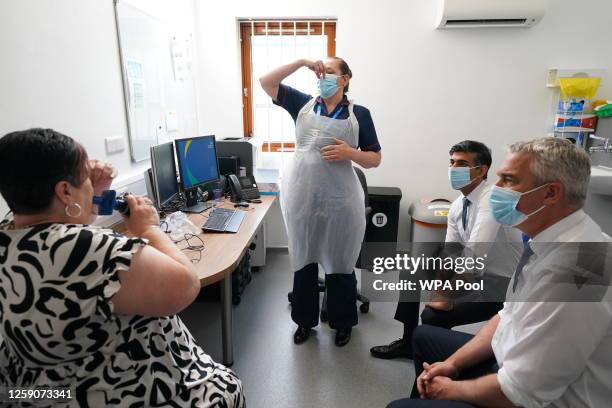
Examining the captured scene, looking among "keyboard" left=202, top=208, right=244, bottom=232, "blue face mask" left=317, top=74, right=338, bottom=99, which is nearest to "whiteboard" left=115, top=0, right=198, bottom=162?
"keyboard" left=202, top=208, right=244, bottom=232

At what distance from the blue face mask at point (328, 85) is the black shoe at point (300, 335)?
139 centimetres

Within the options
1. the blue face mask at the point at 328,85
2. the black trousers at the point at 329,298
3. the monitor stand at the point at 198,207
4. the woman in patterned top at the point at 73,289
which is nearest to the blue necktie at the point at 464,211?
the black trousers at the point at 329,298

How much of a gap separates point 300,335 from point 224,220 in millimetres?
842

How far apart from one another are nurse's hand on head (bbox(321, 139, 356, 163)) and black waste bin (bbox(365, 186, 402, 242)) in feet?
4.46

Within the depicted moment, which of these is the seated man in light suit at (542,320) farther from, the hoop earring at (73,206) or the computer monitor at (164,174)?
the computer monitor at (164,174)

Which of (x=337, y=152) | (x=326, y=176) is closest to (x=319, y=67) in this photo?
(x=337, y=152)

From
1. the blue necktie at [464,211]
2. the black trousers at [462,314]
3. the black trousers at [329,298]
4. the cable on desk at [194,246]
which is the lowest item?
the black trousers at [329,298]

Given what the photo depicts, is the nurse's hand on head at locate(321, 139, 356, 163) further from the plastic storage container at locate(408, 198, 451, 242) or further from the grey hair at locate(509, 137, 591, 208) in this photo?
the plastic storage container at locate(408, 198, 451, 242)

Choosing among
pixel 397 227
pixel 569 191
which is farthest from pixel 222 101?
pixel 569 191

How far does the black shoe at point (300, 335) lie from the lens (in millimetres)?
2278

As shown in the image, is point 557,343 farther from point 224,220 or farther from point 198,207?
point 198,207

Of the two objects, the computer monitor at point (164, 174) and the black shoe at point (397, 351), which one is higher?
the computer monitor at point (164, 174)

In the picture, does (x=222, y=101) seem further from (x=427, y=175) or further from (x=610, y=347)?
(x=610, y=347)

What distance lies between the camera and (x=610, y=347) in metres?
0.90
